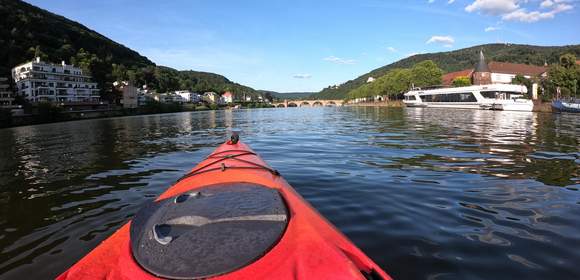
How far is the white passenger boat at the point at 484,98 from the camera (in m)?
52.7

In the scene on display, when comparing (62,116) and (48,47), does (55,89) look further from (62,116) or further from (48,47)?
(48,47)

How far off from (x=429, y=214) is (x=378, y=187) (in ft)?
6.48

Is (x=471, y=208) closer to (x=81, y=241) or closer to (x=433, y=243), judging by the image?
(x=433, y=243)

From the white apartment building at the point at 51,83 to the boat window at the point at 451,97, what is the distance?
7849 cm

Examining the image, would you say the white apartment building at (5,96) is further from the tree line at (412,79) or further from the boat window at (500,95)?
the tree line at (412,79)

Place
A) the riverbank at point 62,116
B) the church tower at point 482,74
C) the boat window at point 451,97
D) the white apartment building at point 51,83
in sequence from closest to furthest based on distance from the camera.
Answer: the riverbank at point 62,116 < the boat window at point 451,97 < the white apartment building at point 51,83 < the church tower at point 482,74

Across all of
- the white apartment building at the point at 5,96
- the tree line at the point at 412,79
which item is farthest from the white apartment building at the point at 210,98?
the white apartment building at the point at 5,96

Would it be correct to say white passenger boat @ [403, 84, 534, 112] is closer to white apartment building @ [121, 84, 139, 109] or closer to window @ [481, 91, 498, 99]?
window @ [481, 91, 498, 99]

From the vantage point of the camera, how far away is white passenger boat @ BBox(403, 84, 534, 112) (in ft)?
173

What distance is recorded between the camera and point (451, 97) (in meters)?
70.5

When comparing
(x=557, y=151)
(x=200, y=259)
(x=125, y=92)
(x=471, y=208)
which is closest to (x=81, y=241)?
(x=200, y=259)

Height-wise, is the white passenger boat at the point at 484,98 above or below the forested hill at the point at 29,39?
below

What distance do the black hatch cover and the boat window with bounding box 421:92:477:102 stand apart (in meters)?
68.5

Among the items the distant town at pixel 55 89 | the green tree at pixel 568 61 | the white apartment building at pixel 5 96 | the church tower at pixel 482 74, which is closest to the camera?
the green tree at pixel 568 61
